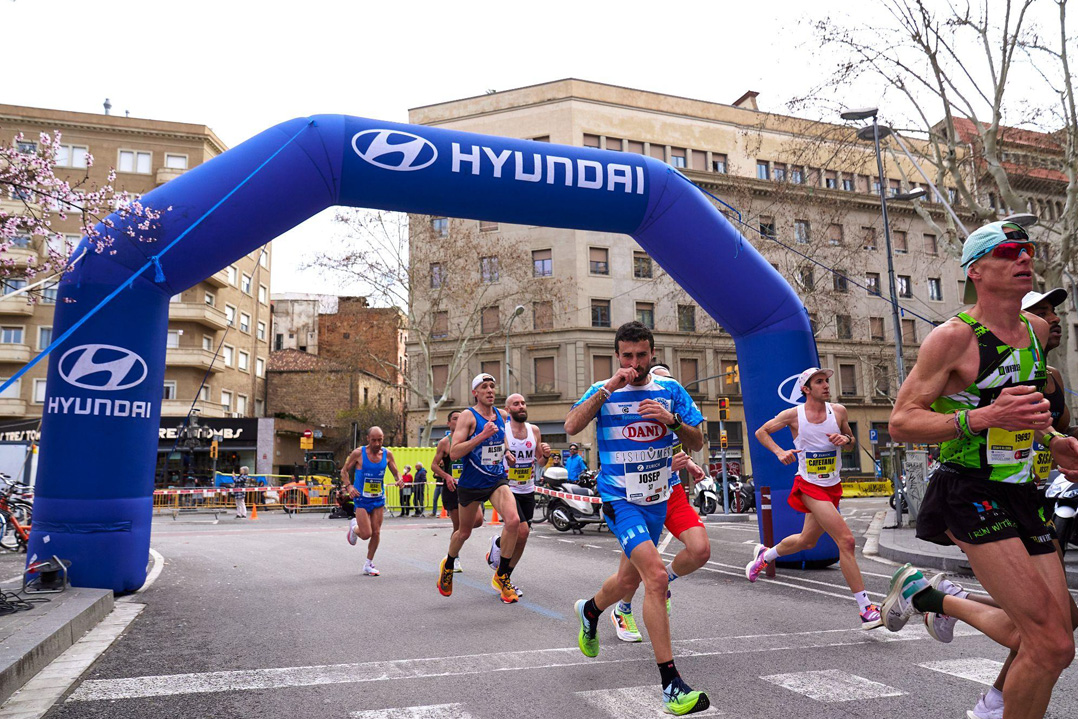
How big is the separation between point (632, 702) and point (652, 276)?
42519 mm

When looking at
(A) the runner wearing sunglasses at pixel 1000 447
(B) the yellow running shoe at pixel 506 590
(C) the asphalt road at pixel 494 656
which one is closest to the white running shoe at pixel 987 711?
(A) the runner wearing sunglasses at pixel 1000 447

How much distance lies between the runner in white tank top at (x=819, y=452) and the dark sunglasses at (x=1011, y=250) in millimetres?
3980

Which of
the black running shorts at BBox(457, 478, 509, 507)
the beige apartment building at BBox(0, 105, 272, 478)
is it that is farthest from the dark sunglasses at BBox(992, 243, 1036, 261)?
the beige apartment building at BBox(0, 105, 272, 478)

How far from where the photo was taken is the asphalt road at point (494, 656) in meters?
4.25

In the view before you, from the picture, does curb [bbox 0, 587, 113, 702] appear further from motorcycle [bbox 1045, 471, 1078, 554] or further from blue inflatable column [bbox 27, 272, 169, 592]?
motorcycle [bbox 1045, 471, 1078, 554]

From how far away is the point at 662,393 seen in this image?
198 inches

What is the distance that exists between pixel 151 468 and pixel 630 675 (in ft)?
18.9

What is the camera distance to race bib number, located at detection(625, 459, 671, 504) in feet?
15.9

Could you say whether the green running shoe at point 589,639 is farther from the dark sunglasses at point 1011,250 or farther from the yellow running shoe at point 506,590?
the dark sunglasses at point 1011,250

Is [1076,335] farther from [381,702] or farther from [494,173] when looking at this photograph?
[381,702]

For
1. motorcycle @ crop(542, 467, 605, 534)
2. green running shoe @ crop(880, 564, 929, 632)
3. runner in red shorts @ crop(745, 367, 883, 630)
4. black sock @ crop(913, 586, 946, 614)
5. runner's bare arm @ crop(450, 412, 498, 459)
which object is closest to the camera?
black sock @ crop(913, 586, 946, 614)

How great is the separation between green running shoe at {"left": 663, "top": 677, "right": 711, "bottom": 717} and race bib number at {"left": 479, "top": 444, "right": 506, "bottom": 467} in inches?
179

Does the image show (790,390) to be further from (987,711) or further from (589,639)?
(987,711)

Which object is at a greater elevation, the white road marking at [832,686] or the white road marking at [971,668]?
the white road marking at [832,686]
